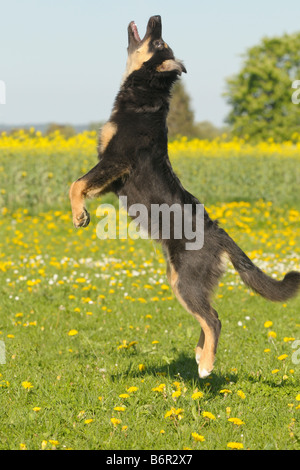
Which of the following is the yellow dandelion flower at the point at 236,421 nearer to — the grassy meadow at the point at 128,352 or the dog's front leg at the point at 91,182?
the grassy meadow at the point at 128,352

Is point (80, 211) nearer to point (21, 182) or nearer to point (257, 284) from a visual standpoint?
point (257, 284)

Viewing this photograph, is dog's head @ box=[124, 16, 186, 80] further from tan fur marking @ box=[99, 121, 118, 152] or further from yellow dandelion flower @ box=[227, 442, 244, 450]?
yellow dandelion flower @ box=[227, 442, 244, 450]

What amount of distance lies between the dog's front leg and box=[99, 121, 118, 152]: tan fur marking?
14 cm

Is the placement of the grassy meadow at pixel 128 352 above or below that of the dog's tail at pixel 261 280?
below

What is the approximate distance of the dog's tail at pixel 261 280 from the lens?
381 centimetres

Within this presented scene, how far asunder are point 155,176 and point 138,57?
0.84 meters

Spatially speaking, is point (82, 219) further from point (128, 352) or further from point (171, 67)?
point (128, 352)

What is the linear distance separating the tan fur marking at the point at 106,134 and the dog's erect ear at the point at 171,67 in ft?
1.68

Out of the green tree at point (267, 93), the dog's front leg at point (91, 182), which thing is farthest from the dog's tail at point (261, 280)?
the green tree at point (267, 93)

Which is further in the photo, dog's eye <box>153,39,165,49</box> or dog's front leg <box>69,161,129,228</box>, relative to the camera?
dog's eye <box>153,39,165,49</box>

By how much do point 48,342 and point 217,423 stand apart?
85.7 inches

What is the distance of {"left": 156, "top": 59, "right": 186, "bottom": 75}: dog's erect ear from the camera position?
373cm

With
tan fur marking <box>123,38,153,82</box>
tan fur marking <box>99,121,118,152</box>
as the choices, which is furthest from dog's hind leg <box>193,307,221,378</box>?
tan fur marking <box>123,38,153,82</box>

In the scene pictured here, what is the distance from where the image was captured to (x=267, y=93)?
151ft
